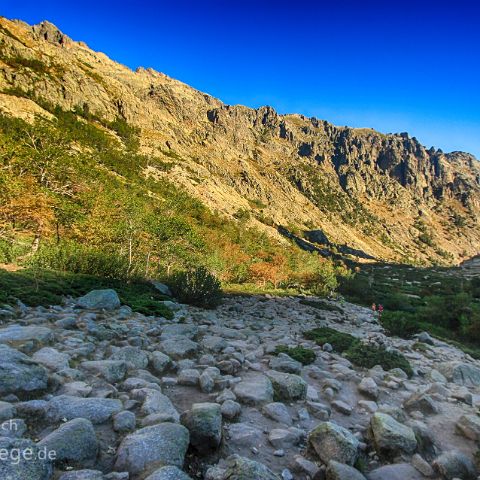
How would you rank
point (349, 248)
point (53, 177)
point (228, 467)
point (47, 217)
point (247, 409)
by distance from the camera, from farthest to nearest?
1. point (349, 248)
2. point (53, 177)
3. point (47, 217)
4. point (247, 409)
5. point (228, 467)

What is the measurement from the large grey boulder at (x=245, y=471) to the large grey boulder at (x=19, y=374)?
2791 mm

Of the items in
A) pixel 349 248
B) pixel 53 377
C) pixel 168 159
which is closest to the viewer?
pixel 53 377

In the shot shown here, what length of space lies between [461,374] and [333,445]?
23.7 ft

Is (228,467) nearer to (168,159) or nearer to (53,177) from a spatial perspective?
(53,177)

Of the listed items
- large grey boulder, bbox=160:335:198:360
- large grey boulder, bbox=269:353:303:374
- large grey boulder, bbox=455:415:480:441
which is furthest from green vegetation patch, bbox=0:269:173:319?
large grey boulder, bbox=455:415:480:441

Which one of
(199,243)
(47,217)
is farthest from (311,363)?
(199,243)

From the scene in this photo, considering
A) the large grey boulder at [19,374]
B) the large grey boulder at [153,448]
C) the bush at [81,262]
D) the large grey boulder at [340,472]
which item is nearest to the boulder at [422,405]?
the large grey boulder at [340,472]

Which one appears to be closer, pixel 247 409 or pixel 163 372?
pixel 247 409

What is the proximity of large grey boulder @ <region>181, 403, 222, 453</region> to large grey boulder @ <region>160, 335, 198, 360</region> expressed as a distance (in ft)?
9.68

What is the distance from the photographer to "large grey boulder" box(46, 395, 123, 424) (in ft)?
12.9

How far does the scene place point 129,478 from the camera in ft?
10.3

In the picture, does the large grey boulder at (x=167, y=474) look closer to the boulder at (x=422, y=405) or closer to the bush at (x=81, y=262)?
the boulder at (x=422, y=405)

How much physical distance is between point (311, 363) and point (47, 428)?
626 cm

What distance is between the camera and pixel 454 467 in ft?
14.6
